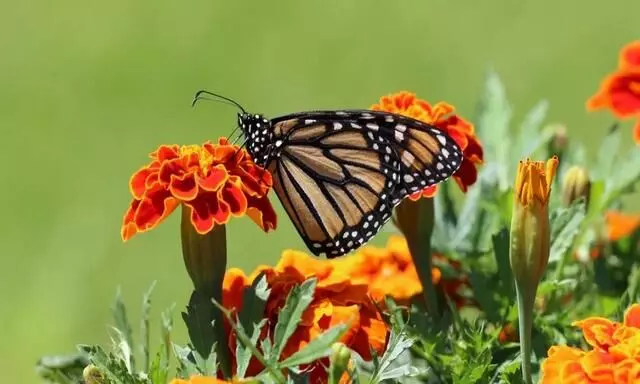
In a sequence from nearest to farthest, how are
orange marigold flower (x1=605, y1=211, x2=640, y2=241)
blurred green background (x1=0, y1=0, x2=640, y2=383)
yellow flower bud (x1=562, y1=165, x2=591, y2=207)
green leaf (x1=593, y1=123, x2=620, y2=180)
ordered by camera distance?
yellow flower bud (x1=562, y1=165, x2=591, y2=207)
green leaf (x1=593, y1=123, x2=620, y2=180)
orange marigold flower (x1=605, y1=211, x2=640, y2=241)
blurred green background (x1=0, y1=0, x2=640, y2=383)

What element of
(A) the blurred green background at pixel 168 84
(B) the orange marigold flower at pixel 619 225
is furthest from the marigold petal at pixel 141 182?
(A) the blurred green background at pixel 168 84

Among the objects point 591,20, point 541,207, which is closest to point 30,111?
point 591,20

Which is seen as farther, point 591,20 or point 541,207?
point 591,20

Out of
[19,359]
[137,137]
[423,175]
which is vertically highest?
[137,137]

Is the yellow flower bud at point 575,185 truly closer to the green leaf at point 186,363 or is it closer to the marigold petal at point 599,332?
the marigold petal at point 599,332

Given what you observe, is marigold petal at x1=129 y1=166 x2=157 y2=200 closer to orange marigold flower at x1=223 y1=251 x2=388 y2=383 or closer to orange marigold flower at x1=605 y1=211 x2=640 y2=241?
orange marigold flower at x1=223 y1=251 x2=388 y2=383

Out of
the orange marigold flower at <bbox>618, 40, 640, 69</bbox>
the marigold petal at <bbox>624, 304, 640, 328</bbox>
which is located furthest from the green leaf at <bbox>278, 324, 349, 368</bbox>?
the orange marigold flower at <bbox>618, 40, 640, 69</bbox>

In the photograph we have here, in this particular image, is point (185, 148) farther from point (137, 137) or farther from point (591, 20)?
point (591, 20)
